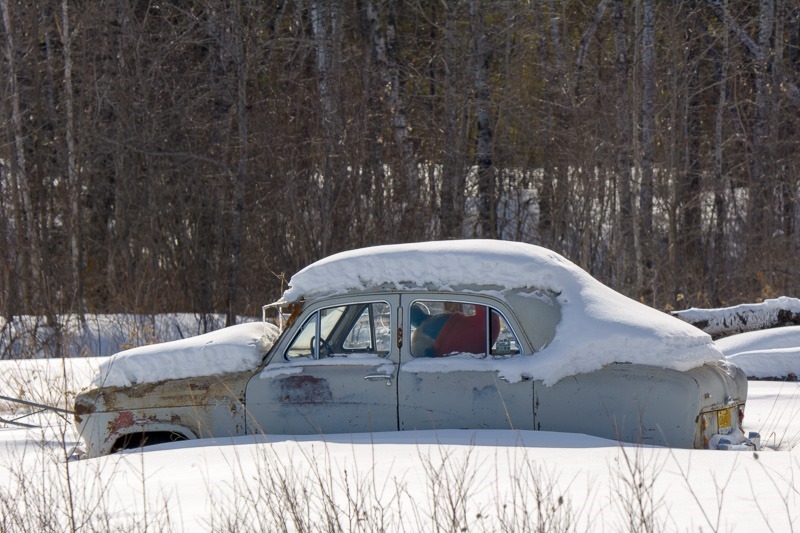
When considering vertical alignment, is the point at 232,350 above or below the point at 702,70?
below

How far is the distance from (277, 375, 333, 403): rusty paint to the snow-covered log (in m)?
6.01

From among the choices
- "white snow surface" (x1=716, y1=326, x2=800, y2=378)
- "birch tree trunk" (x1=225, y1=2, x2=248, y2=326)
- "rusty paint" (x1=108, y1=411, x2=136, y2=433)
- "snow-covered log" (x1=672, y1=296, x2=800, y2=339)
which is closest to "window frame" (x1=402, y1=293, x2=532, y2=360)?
"rusty paint" (x1=108, y1=411, x2=136, y2=433)

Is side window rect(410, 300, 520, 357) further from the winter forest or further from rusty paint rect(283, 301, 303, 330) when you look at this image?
the winter forest

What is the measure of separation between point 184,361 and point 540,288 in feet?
7.64

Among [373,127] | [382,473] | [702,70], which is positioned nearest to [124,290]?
[373,127]

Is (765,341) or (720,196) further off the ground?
(720,196)

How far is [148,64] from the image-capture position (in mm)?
20625

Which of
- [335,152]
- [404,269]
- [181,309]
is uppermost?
[335,152]

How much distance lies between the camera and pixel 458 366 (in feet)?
20.8

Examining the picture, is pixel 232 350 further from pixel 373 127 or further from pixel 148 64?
pixel 148 64

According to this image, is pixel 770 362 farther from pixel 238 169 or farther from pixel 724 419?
pixel 238 169

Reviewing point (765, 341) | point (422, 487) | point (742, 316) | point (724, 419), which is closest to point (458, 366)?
point (422, 487)

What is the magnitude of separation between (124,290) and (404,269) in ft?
34.2

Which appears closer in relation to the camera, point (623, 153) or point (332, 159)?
point (623, 153)
